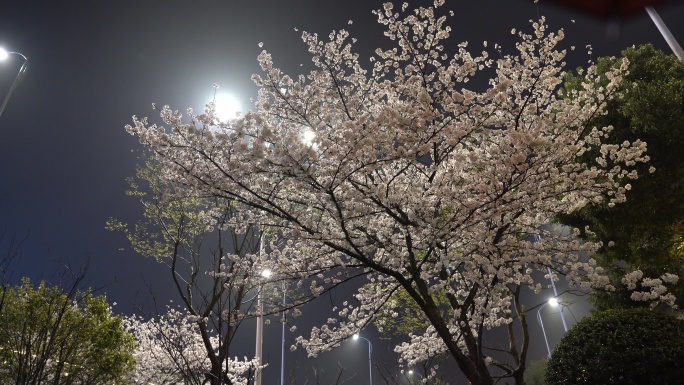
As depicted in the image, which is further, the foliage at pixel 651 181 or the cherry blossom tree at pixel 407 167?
the foliage at pixel 651 181

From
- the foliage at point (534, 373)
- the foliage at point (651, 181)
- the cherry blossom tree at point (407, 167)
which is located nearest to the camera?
the cherry blossom tree at point (407, 167)

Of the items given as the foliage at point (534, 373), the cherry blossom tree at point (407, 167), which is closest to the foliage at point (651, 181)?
the cherry blossom tree at point (407, 167)

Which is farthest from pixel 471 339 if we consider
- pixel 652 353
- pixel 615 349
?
pixel 652 353

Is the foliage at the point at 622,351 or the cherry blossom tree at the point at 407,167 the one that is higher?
the cherry blossom tree at the point at 407,167

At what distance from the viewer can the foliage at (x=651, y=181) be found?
31.6ft

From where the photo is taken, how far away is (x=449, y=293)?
6680 mm

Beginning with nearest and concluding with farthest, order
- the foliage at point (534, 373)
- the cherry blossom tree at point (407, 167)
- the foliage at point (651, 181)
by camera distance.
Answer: the cherry blossom tree at point (407, 167) < the foliage at point (651, 181) < the foliage at point (534, 373)

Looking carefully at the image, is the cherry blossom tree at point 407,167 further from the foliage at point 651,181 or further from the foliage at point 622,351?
the foliage at point 651,181

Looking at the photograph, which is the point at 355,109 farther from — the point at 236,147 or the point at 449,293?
the point at 449,293

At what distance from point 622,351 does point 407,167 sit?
419 centimetres

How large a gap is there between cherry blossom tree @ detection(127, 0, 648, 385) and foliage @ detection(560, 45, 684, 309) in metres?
3.10

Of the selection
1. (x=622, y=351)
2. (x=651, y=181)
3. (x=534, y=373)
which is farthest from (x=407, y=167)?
(x=534, y=373)

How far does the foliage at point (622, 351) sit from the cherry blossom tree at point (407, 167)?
72cm

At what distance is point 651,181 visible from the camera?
9.86 m
